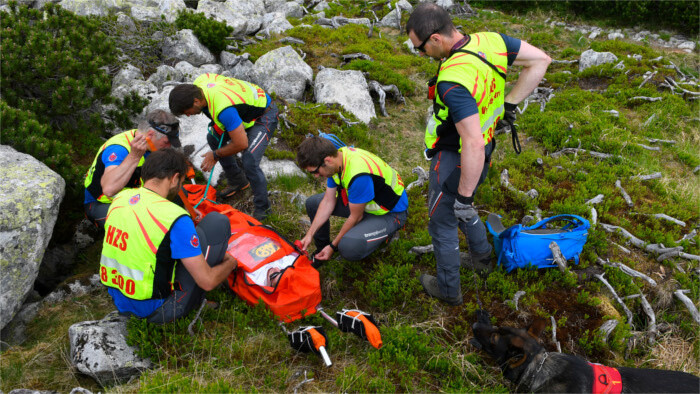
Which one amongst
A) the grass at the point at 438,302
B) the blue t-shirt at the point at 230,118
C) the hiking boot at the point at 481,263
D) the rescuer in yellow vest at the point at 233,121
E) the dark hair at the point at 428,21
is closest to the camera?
the dark hair at the point at 428,21

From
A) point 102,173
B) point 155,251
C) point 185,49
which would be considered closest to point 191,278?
point 155,251

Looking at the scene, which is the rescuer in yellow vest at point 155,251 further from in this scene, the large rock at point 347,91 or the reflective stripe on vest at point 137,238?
the large rock at point 347,91

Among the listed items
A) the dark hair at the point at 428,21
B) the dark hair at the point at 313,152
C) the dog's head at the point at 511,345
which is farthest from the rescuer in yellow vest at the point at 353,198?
the dog's head at the point at 511,345

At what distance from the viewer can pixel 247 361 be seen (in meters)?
4.08

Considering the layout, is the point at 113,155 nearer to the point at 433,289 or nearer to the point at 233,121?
the point at 233,121

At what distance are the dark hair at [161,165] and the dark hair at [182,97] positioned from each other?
143 cm

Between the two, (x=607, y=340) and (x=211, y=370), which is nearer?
(x=211, y=370)

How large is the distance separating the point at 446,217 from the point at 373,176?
3.38ft

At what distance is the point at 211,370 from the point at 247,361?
36 centimetres

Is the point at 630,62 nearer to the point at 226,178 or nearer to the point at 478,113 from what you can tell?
the point at 478,113

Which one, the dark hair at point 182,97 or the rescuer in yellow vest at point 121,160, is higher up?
the dark hair at point 182,97

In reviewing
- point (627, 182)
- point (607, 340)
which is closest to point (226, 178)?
point (607, 340)

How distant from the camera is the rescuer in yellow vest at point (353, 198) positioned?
4609mm

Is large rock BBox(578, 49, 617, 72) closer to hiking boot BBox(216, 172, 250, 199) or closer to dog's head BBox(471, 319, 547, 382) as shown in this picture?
hiking boot BBox(216, 172, 250, 199)
